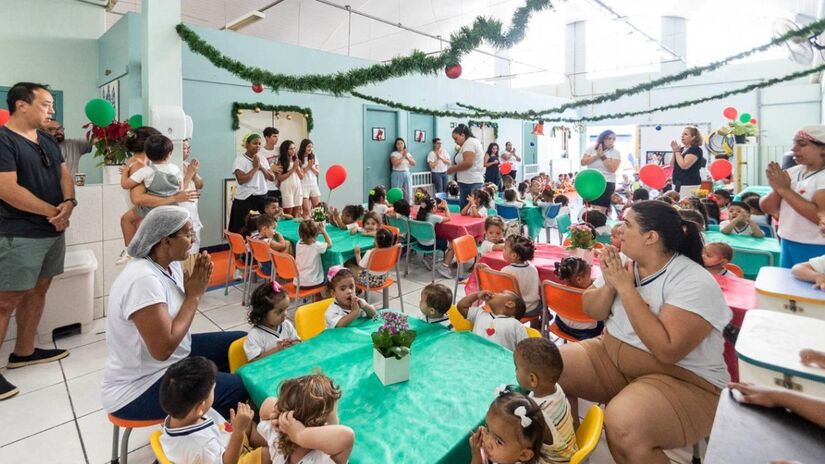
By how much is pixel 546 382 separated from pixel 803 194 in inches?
89.0

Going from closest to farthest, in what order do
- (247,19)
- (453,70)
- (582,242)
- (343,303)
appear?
(343,303) < (453,70) < (582,242) < (247,19)

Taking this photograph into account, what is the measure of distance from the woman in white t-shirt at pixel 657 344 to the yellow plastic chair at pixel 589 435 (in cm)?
18

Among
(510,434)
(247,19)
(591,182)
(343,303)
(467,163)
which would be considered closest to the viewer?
(510,434)

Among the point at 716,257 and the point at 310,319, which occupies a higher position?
the point at 716,257

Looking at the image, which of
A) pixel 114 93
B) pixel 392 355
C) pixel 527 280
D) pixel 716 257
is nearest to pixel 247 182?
pixel 114 93

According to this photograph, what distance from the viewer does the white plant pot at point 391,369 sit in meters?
1.46

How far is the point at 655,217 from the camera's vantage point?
1630 mm

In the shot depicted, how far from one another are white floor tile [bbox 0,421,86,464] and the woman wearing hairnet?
2.44 ft

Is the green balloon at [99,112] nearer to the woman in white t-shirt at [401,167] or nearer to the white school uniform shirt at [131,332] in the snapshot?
the white school uniform shirt at [131,332]

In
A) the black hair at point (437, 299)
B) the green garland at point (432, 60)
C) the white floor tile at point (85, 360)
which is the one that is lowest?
the white floor tile at point (85, 360)

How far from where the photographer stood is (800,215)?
2.46 m

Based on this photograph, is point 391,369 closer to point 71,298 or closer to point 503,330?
point 503,330

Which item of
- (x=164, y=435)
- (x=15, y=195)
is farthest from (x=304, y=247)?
(x=164, y=435)

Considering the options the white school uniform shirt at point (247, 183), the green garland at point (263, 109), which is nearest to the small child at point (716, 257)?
the white school uniform shirt at point (247, 183)
